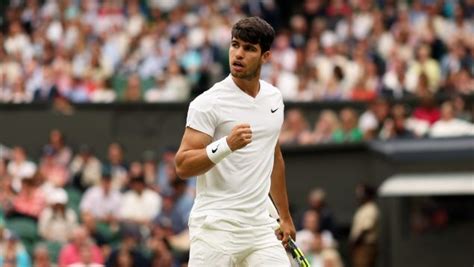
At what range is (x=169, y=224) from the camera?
1817 cm

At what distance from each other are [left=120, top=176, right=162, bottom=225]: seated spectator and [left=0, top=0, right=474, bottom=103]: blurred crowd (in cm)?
265

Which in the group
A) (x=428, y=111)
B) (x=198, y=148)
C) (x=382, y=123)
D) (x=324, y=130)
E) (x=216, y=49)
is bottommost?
(x=324, y=130)

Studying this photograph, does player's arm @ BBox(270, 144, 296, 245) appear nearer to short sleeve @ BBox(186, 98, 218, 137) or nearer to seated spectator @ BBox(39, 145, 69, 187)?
short sleeve @ BBox(186, 98, 218, 137)

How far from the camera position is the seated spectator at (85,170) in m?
20.2

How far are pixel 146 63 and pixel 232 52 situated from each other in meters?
13.3

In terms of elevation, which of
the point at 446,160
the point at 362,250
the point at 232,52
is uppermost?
the point at 232,52

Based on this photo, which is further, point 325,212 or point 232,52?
point 325,212

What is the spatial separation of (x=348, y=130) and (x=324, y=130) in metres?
0.34

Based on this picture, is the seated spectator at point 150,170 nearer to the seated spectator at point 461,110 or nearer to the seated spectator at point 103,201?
the seated spectator at point 103,201

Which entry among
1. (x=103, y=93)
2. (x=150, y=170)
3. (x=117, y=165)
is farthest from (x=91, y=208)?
(x=103, y=93)

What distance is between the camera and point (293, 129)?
771 inches

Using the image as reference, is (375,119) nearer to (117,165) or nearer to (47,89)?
(117,165)

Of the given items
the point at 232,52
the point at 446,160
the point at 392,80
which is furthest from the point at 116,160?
the point at 232,52

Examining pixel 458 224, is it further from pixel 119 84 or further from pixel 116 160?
pixel 119 84
